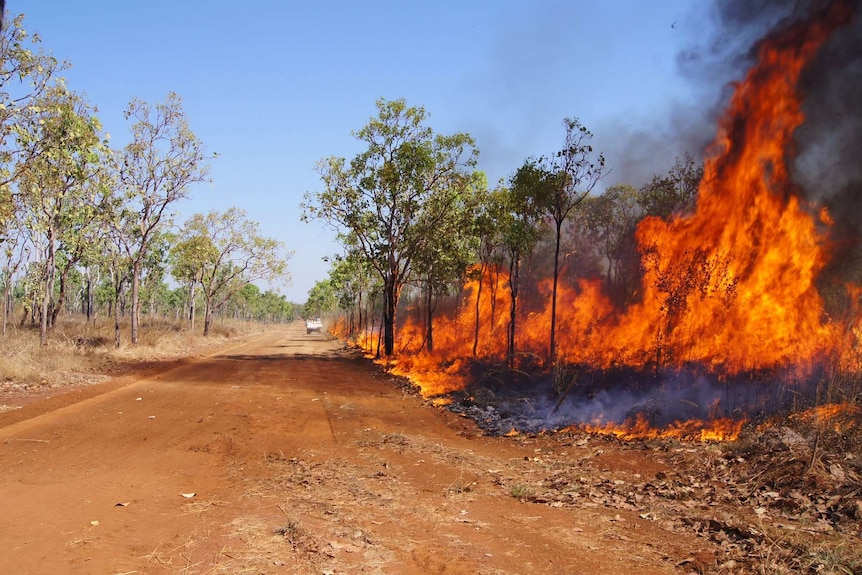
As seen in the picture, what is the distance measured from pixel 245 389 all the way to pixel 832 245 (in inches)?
621

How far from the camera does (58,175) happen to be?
70.6ft

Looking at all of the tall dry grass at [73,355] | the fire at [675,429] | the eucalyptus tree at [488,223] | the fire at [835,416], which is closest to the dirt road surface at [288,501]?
the fire at [675,429]

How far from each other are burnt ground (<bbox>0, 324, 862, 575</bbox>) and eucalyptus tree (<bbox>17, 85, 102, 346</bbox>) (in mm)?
7940

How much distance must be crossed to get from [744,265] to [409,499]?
9.14 meters

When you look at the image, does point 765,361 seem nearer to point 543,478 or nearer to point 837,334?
point 837,334

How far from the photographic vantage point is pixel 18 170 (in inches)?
583

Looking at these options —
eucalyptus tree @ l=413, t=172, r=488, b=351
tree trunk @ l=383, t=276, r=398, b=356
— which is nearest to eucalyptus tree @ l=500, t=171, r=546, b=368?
eucalyptus tree @ l=413, t=172, r=488, b=351

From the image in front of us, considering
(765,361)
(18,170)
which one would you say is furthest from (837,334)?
(18,170)

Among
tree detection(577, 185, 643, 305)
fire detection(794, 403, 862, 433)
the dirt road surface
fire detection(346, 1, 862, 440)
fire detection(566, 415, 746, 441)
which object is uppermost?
tree detection(577, 185, 643, 305)

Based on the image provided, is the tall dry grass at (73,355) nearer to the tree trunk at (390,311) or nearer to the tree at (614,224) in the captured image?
the tree trunk at (390,311)

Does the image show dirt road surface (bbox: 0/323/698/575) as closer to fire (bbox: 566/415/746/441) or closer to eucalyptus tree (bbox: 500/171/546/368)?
fire (bbox: 566/415/746/441)

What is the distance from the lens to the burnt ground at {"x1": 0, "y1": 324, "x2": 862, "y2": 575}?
15.8 ft

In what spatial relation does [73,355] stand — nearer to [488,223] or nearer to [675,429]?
[488,223]

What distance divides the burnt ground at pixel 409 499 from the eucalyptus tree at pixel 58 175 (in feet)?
26.1
